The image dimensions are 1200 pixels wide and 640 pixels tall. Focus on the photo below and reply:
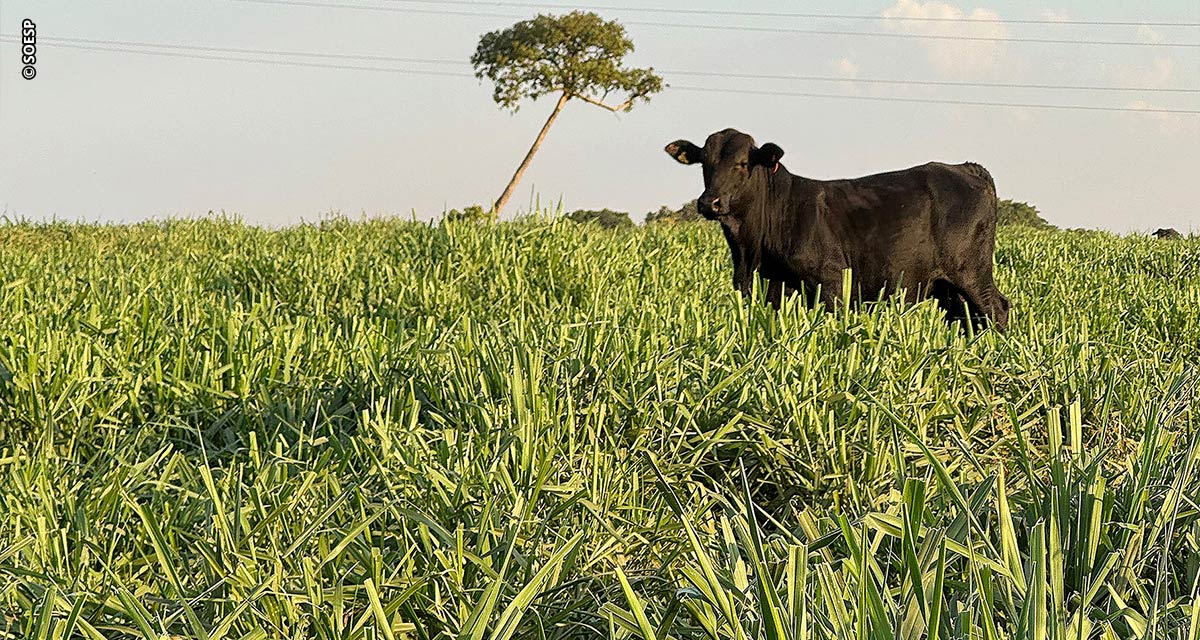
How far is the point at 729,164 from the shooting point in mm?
7801

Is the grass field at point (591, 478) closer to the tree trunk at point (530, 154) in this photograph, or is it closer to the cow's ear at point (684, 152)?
the cow's ear at point (684, 152)

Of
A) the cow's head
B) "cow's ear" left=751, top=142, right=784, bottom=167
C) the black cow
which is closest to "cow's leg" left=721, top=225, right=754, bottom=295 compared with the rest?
the black cow

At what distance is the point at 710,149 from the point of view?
7867mm

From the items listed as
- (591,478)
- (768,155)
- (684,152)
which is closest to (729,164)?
(768,155)

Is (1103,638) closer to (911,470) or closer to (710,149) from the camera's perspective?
(911,470)

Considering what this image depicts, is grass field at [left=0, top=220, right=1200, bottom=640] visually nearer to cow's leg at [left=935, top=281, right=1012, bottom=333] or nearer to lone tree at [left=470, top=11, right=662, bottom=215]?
cow's leg at [left=935, top=281, right=1012, bottom=333]

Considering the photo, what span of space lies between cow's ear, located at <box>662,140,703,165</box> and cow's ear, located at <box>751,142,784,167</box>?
0.37 meters

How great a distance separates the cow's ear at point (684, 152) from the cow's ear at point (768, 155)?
37 cm

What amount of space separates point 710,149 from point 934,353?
11.9ft

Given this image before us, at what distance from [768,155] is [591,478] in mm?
4685

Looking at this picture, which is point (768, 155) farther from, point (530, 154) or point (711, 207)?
point (530, 154)

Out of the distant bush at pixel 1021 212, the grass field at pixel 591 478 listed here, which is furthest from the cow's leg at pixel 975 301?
the distant bush at pixel 1021 212

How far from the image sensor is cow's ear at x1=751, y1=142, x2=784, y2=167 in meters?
7.70

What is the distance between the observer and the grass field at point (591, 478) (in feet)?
7.27
